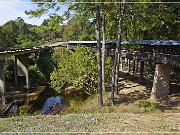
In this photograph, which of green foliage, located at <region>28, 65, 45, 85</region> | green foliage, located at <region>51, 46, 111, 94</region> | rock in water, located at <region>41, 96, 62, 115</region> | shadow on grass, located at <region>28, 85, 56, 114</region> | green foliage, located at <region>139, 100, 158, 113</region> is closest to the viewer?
green foliage, located at <region>139, 100, 158, 113</region>

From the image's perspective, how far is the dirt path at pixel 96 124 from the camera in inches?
539

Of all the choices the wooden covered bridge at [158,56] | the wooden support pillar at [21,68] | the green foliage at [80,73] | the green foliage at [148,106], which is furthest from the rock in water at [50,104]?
the wooden support pillar at [21,68]

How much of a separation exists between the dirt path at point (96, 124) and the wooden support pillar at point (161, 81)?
1118 centimetres

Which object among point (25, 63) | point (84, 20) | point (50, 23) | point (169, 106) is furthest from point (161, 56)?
point (25, 63)

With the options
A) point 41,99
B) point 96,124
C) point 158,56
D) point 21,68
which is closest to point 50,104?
point 41,99

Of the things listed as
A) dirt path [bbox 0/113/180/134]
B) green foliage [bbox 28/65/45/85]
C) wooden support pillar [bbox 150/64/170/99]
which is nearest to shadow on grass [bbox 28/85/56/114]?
green foliage [bbox 28/65/45/85]

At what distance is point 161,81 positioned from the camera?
94.0ft

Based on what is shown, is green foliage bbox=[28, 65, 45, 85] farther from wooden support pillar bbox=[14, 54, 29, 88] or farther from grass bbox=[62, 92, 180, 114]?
grass bbox=[62, 92, 180, 114]

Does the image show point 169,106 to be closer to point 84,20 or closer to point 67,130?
point 84,20

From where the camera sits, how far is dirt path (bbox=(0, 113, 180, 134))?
1369 cm

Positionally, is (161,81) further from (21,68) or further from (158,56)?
(21,68)

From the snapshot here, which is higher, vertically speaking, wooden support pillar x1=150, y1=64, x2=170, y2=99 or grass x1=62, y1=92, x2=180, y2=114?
wooden support pillar x1=150, y1=64, x2=170, y2=99

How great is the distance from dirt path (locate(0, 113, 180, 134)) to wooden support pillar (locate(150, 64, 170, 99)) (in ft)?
36.7

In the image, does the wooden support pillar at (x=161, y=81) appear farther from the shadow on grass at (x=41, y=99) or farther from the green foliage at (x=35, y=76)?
the green foliage at (x=35, y=76)
